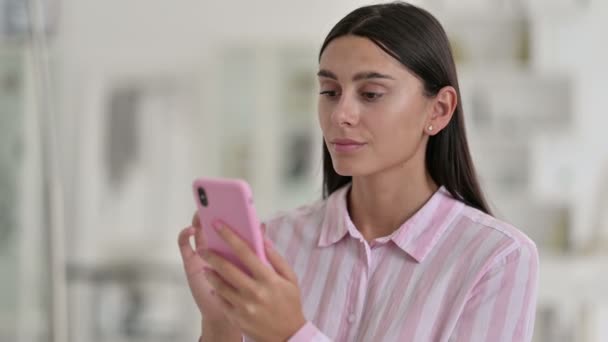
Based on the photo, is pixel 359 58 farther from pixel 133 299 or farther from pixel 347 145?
pixel 133 299

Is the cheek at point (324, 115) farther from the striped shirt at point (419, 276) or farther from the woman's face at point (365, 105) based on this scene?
the striped shirt at point (419, 276)

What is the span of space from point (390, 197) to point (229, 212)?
0.30 metres

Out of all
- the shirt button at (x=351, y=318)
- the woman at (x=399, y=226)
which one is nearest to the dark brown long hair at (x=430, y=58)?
the woman at (x=399, y=226)

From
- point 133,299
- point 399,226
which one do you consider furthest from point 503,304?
point 133,299

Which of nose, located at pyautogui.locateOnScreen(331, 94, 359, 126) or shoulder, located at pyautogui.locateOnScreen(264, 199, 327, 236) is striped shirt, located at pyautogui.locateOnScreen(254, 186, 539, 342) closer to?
shoulder, located at pyautogui.locateOnScreen(264, 199, 327, 236)

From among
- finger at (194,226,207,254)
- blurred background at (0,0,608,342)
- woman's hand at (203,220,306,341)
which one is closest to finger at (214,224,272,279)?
woman's hand at (203,220,306,341)

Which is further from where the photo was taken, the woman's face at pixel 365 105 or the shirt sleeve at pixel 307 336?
the woman's face at pixel 365 105

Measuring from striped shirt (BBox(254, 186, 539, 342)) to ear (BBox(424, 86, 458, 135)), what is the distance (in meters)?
0.09

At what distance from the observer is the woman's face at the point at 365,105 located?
1.10 meters

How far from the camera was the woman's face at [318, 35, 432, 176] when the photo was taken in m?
1.10

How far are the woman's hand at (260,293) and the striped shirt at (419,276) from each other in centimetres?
3

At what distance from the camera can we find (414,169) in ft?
3.96

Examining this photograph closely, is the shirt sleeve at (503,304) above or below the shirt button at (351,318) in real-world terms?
above

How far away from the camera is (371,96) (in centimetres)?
111
